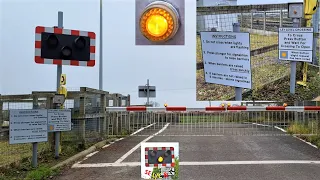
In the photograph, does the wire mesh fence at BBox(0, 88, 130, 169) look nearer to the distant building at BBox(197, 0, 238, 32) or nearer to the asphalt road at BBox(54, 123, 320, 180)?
the asphalt road at BBox(54, 123, 320, 180)

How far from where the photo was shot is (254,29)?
2.93 metres

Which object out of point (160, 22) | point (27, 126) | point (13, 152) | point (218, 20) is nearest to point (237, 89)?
point (218, 20)

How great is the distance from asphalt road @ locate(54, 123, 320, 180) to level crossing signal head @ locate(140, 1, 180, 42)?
3197 mm

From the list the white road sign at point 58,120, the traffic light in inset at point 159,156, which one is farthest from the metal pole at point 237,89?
the white road sign at point 58,120

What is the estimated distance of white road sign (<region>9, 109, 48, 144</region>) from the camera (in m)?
5.32

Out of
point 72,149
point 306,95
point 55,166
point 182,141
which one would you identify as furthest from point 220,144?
point 306,95

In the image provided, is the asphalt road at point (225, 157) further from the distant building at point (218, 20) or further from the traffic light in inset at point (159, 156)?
the distant building at point (218, 20)

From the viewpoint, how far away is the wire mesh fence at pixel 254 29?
281 centimetres

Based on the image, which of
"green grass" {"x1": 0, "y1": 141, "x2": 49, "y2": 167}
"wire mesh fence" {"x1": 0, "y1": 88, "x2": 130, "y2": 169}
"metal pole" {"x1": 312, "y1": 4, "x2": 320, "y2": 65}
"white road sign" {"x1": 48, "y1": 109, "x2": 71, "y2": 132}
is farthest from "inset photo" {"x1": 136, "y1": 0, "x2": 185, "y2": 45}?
"green grass" {"x1": 0, "y1": 141, "x2": 49, "y2": 167}

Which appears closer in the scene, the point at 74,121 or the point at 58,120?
the point at 58,120

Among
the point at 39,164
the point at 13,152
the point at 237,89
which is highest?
the point at 237,89

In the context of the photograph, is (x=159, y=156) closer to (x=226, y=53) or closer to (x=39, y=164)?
(x=226, y=53)

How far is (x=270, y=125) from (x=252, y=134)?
0.66m

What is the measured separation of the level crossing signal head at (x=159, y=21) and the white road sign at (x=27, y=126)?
3507mm
